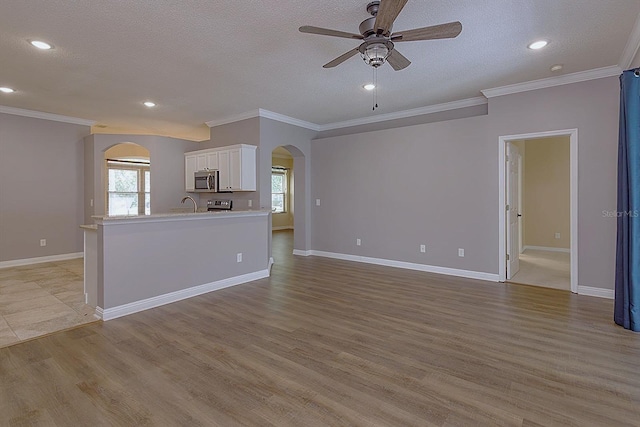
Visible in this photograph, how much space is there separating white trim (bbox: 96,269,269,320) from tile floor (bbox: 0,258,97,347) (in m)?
0.17

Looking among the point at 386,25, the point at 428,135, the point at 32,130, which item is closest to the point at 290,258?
the point at 428,135

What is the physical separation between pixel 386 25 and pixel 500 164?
3.20 metres

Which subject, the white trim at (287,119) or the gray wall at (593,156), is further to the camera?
the white trim at (287,119)

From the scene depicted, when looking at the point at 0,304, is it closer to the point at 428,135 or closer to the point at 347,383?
the point at 347,383

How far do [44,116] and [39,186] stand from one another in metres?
1.34

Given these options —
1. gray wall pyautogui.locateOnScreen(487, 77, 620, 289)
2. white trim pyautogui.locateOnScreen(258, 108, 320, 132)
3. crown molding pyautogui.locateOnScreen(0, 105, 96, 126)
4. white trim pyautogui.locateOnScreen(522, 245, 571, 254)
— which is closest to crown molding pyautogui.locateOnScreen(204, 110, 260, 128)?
white trim pyautogui.locateOnScreen(258, 108, 320, 132)

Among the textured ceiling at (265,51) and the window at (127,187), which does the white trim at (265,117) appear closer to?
the textured ceiling at (265,51)

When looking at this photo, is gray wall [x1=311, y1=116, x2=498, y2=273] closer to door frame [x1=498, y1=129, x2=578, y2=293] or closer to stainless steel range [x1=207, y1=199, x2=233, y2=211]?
door frame [x1=498, y1=129, x2=578, y2=293]

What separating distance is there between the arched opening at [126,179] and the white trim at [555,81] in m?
8.14

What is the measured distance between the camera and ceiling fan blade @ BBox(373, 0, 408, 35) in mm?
2104

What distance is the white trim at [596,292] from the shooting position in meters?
3.98

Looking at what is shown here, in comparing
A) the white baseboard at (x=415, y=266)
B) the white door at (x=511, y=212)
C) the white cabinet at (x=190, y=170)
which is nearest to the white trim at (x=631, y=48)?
the white door at (x=511, y=212)

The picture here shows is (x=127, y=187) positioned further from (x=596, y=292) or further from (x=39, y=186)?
(x=596, y=292)

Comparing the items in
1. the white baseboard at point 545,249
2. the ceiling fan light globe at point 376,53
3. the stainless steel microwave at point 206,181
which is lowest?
the white baseboard at point 545,249
